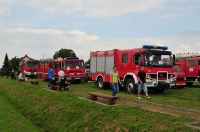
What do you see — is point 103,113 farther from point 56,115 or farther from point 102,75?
point 102,75

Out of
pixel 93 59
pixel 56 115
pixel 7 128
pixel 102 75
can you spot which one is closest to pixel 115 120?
pixel 7 128

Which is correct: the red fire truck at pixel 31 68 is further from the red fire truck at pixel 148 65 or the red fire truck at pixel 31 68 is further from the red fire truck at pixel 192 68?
the red fire truck at pixel 148 65

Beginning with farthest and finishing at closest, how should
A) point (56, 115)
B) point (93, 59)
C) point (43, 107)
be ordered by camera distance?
point (93, 59), point (43, 107), point (56, 115)

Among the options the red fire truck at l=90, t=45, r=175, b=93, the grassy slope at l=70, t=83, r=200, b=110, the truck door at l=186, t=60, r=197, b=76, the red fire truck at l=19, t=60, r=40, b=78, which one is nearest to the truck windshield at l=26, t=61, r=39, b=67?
the red fire truck at l=19, t=60, r=40, b=78

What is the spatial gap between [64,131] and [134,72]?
8095 millimetres

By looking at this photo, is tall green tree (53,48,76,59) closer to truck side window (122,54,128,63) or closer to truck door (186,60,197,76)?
truck door (186,60,197,76)

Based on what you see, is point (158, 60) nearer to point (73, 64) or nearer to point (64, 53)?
point (73, 64)

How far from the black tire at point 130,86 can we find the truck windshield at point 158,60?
174 cm

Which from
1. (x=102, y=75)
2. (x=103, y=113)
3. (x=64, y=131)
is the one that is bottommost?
(x=64, y=131)

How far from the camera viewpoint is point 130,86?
66.9 ft

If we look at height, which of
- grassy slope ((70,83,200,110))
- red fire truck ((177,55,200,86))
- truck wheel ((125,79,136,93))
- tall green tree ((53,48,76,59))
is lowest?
grassy slope ((70,83,200,110))

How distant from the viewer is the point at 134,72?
20.1m

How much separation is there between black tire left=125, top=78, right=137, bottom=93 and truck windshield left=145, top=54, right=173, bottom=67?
1740 millimetres

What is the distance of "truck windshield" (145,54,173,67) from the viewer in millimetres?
19391
